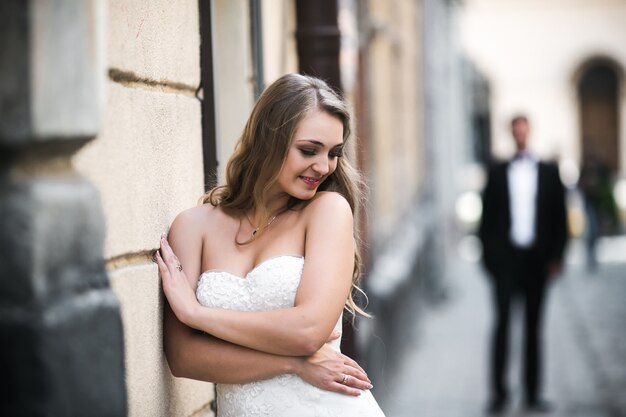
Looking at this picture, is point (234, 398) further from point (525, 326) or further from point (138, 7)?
point (525, 326)

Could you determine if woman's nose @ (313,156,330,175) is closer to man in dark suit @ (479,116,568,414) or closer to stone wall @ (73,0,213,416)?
stone wall @ (73,0,213,416)

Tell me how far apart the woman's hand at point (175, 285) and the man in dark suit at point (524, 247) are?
215 inches

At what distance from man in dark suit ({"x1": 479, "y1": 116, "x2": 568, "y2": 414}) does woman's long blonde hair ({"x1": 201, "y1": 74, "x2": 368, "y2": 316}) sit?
5.12 metres

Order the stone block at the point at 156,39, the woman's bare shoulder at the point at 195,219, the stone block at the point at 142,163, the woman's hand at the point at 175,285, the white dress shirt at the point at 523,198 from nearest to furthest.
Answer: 1. the stone block at the point at 142,163
2. the stone block at the point at 156,39
3. the woman's hand at the point at 175,285
4. the woman's bare shoulder at the point at 195,219
5. the white dress shirt at the point at 523,198

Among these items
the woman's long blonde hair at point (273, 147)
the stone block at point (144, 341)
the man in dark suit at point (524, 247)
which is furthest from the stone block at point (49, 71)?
the man in dark suit at point (524, 247)

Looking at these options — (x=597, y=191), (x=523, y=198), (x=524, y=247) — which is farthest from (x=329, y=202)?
(x=597, y=191)

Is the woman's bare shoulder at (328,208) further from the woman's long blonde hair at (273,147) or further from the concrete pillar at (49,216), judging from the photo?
the concrete pillar at (49,216)

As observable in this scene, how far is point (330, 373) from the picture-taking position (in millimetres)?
2912

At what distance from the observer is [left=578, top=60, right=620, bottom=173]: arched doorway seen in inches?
1375

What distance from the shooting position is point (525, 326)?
318 inches

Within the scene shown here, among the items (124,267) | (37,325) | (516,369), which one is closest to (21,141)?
(37,325)

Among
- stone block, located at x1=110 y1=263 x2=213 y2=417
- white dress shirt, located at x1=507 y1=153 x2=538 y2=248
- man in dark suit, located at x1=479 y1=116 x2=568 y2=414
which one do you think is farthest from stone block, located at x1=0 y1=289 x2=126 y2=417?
white dress shirt, located at x1=507 y1=153 x2=538 y2=248

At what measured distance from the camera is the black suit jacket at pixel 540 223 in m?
8.20

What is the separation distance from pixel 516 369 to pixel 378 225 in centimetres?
192
